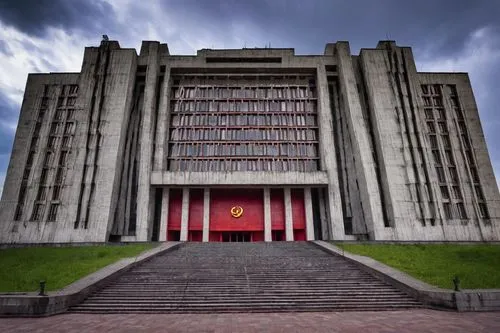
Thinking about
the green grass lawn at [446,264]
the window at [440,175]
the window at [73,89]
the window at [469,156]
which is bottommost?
the green grass lawn at [446,264]

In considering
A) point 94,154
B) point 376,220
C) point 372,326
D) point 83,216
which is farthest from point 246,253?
point 94,154

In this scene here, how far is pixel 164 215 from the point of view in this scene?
35156 millimetres

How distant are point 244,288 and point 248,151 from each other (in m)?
25.5

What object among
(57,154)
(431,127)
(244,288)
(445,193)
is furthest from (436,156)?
(57,154)

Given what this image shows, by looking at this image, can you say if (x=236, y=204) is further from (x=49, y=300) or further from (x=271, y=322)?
(x=271, y=322)

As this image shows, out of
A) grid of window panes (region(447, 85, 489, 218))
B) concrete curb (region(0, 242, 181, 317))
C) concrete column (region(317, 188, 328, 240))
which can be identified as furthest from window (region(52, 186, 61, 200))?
grid of window panes (region(447, 85, 489, 218))

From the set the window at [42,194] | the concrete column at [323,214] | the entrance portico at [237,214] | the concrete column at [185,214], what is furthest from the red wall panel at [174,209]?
the concrete column at [323,214]

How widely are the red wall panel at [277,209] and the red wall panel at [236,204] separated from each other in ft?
4.64

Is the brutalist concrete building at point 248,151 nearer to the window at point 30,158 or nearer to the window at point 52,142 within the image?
the window at point 30,158

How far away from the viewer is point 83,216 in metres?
31.1

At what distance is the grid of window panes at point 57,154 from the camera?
3250 centimetres

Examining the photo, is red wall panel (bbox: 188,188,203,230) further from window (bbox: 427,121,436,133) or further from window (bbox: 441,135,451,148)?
window (bbox: 441,135,451,148)

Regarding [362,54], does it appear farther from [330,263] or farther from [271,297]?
[271,297]

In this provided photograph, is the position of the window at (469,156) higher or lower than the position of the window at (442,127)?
lower
